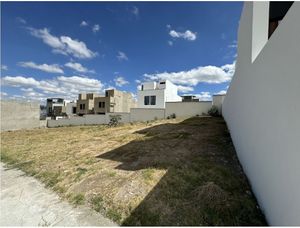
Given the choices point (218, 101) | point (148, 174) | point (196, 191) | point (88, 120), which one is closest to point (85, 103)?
point (88, 120)

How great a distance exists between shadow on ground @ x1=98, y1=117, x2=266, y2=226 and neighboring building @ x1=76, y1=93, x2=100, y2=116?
33.2 metres

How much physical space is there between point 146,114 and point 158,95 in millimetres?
5706

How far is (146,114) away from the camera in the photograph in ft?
67.8

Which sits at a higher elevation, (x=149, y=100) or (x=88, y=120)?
(x=149, y=100)

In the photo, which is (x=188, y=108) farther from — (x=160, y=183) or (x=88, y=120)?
(x=160, y=183)

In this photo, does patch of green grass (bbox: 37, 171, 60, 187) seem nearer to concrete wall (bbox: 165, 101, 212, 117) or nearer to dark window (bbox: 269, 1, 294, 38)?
dark window (bbox: 269, 1, 294, 38)

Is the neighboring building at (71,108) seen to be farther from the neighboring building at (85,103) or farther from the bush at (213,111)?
the bush at (213,111)

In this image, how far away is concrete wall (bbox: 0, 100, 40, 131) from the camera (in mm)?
25281

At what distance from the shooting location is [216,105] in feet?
57.6

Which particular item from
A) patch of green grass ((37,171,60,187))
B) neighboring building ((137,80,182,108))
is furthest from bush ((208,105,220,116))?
patch of green grass ((37,171,60,187))

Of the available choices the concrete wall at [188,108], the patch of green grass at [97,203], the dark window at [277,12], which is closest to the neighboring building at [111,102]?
the concrete wall at [188,108]

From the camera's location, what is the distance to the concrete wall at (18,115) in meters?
25.3

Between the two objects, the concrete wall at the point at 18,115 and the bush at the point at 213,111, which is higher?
the bush at the point at 213,111

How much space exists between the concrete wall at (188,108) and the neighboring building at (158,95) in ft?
17.9
